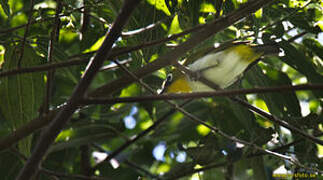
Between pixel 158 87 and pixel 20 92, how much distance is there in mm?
714

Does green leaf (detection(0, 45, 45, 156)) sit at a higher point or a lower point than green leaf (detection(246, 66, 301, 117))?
higher

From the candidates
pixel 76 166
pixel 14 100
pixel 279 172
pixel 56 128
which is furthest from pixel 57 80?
pixel 56 128

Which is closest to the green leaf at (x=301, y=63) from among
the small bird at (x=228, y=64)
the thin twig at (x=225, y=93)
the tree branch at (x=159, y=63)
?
the small bird at (x=228, y=64)

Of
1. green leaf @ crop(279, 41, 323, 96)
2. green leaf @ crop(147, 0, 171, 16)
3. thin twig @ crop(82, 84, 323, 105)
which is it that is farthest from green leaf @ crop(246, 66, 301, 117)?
thin twig @ crop(82, 84, 323, 105)

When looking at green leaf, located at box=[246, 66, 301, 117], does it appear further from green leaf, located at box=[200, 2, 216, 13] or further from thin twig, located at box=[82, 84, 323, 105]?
thin twig, located at box=[82, 84, 323, 105]

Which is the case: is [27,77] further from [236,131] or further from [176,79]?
[236,131]

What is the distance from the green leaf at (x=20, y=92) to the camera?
1483 mm

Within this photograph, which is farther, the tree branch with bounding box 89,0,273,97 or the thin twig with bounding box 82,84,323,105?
the tree branch with bounding box 89,0,273,97

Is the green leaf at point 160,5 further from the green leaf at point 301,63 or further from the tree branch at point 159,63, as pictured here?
the green leaf at point 301,63

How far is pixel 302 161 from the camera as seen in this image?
1.82 m

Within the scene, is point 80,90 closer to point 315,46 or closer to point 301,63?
point 301,63

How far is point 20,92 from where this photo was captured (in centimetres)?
151

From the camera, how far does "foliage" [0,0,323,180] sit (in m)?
1.51

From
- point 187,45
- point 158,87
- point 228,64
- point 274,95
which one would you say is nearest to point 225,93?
point 187,45
